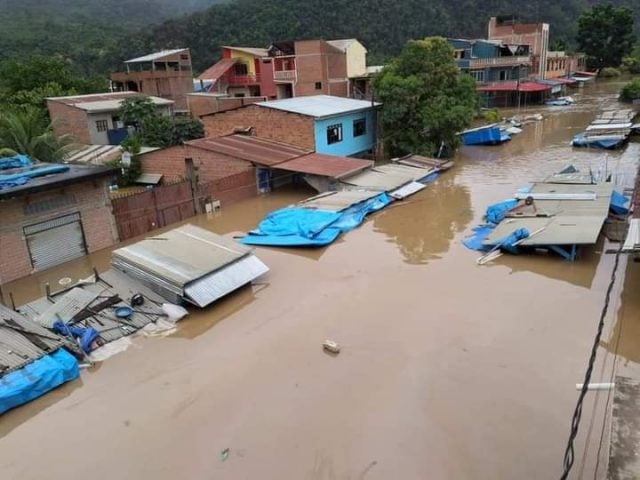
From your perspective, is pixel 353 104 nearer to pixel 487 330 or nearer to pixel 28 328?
pixel 487 330

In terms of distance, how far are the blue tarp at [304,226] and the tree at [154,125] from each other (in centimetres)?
1492

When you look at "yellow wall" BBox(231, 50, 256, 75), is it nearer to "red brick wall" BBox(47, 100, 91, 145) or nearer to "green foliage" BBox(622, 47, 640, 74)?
"red brick wall" BBox(47, 100, 91, 145)

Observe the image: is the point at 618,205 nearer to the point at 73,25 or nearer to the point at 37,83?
the point at 37,83

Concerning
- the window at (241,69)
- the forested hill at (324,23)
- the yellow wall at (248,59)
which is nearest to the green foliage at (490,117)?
the forested hill at (324,23)

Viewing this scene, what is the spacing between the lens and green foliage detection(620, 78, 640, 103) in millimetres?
49753

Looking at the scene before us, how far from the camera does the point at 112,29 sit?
81.2 metres

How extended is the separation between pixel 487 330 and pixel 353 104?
1979 centimetres

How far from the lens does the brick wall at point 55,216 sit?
44.0 ft

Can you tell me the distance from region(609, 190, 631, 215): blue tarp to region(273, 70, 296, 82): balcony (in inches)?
1248

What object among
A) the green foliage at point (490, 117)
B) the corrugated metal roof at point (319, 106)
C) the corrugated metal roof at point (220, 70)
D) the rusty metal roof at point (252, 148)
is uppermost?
the corrugated metal roof at point (220, 70)

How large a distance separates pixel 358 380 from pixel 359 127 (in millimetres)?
20782

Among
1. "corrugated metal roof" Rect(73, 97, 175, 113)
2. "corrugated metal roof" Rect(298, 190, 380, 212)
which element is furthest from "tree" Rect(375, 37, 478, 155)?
"corrugated metal roof" Rect(73, 97, 175, 113)

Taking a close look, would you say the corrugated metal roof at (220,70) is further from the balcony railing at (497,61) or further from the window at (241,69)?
the balcony railing at (497,61)

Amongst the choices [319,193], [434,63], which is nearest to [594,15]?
[434,63]
